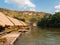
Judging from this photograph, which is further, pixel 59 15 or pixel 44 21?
pixel 44 21

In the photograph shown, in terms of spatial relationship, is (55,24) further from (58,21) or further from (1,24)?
(1,24)

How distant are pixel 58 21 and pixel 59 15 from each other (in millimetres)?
4658

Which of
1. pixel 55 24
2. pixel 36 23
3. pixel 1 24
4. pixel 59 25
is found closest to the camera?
pixel 1 24

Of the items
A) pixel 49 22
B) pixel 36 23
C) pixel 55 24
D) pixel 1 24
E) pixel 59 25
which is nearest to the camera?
pixel 1 24

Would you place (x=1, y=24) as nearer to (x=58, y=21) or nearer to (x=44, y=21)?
(x=58, y=21)

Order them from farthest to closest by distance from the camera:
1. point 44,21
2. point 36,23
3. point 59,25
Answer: point 36,23, point 44,21, point 59,25

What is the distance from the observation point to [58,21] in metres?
116

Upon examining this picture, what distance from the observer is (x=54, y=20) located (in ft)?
404

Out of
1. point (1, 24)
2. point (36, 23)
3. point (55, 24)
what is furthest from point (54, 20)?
point (1, 24)

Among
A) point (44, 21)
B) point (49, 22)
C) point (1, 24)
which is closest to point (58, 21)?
point (49, 22)

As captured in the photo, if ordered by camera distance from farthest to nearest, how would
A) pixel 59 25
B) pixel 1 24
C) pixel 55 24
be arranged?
pixel 55 24 → pixel 59 25 → pixel 1 24

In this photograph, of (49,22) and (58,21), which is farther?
(49,22)

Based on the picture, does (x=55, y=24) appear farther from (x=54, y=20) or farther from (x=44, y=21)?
(x=44, y=21)

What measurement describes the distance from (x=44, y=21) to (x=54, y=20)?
22873mm
